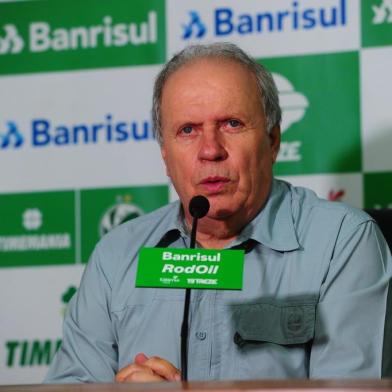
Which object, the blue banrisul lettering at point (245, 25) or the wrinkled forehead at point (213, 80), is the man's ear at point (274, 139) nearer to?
the wrinkled forehead at point (213, 80)

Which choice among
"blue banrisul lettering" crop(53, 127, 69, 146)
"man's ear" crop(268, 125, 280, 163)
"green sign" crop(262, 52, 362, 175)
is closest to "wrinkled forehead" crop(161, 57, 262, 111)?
"man's ear" crop(268, 125, 280, 163)

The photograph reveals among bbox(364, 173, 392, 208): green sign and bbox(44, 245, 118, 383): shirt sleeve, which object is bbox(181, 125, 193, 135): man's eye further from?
bbox(364, 173, 392, 208): green sign

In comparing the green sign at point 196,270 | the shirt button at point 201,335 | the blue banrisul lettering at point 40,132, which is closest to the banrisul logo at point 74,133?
the blue banrisul lettering at point 40,132

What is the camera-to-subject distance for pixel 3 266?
9.57ft

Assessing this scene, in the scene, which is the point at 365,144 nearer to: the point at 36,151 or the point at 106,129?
the point at 106,129

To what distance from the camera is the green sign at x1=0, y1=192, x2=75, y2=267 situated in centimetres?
288

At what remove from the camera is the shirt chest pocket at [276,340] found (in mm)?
1866

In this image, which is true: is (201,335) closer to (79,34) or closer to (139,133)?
(139,133)

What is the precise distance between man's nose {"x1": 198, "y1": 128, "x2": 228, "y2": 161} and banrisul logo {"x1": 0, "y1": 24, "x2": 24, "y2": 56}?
46.2 inches

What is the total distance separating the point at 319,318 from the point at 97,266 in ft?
1.95

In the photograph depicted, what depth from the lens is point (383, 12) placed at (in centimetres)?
266

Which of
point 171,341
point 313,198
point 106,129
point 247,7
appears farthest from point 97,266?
point 247,7

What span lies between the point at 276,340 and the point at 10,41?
1.58 meters

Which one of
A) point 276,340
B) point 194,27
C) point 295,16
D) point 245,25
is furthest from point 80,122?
point 276,340
